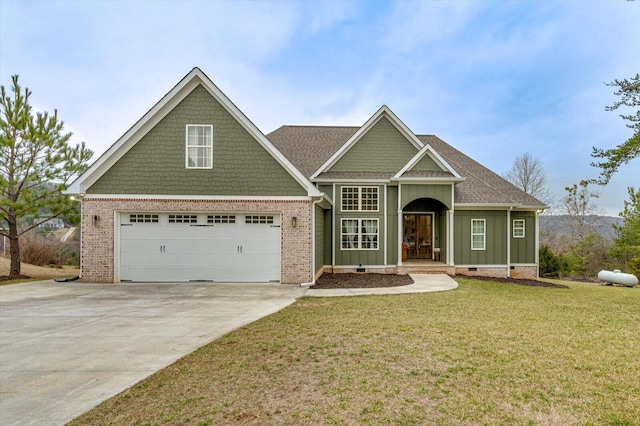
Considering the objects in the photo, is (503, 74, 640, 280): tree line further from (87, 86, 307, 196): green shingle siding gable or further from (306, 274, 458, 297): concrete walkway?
(87, 86, 307, 196): green shingle siding gable

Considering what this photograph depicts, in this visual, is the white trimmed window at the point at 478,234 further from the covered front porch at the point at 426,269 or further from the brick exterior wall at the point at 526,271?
the brick exterior wall at the point at 526,271

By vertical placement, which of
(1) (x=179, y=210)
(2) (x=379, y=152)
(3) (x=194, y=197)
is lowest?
(1) (x=179, y=210)

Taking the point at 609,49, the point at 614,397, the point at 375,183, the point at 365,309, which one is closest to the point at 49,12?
the point at 375,183

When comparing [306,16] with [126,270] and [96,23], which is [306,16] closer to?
[96,23]

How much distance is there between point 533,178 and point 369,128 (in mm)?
24723

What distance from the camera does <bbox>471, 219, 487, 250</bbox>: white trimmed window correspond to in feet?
51.2

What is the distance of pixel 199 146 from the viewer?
1202 cm

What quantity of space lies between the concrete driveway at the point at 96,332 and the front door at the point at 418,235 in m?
8.04

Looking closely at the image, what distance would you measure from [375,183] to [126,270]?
32.7 ft

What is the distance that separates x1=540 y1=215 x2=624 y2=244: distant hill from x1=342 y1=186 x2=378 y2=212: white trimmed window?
21.3 metres

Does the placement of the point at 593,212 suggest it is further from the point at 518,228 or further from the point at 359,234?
the point at 359,234

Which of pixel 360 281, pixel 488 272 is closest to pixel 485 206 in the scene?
pixel 488 272

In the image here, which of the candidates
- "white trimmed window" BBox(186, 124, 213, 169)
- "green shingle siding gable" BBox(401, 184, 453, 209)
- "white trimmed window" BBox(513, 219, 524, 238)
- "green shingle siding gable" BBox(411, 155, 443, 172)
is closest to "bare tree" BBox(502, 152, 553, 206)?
"white trimmed window" BBox(513, 219, 524, 238)

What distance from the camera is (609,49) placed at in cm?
1703
